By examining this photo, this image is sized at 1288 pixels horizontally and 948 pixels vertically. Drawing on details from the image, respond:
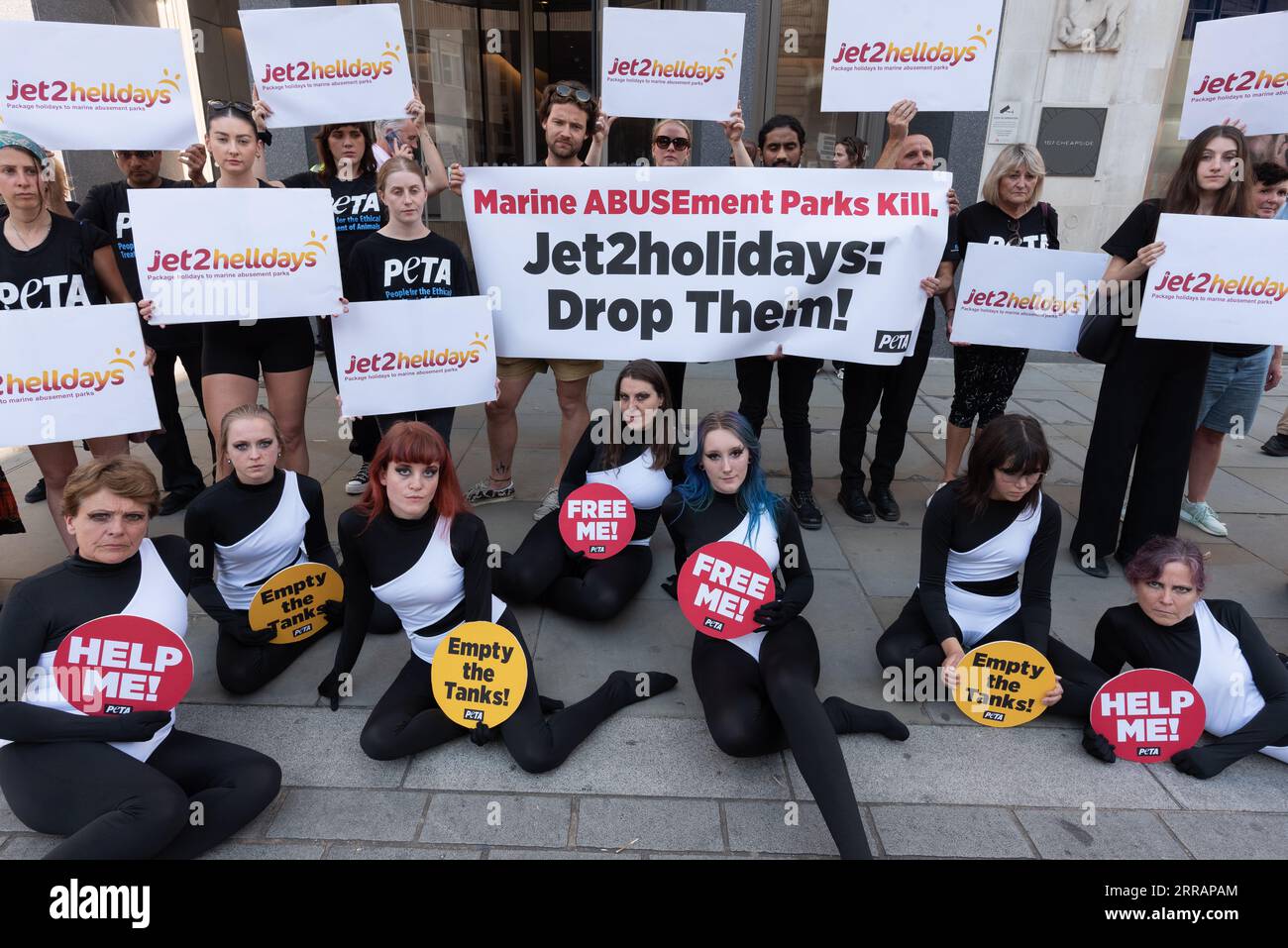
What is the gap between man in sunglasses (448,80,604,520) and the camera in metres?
4.37

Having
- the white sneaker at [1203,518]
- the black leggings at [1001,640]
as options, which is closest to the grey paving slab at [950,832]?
the black leggings at [1001,640]

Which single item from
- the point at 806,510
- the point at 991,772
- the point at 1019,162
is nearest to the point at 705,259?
the point at 806,510

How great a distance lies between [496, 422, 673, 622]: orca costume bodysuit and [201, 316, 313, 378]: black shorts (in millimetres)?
1518

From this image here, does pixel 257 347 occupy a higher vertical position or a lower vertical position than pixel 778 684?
higher

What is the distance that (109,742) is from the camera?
2492 millimetres

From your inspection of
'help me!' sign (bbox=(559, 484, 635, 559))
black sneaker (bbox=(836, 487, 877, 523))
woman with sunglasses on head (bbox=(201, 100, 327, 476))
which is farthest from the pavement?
woman with sunglasses on head (bbox=(201, 100, 327, 476))

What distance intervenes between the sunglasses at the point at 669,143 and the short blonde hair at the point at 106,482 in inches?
124

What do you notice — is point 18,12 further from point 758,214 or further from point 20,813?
point 20,813

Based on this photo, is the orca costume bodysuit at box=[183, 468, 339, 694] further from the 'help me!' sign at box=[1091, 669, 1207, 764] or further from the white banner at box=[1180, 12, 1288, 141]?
the white banner at box=[1180, 12, 1288, 141]

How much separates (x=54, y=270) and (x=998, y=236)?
476 cm

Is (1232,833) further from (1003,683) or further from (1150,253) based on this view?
(1150,253)
